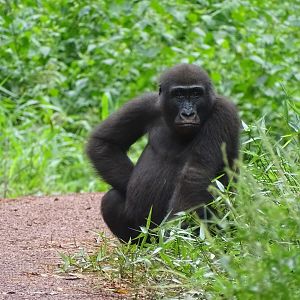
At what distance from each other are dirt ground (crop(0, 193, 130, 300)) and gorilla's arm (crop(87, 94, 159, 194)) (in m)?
0.46

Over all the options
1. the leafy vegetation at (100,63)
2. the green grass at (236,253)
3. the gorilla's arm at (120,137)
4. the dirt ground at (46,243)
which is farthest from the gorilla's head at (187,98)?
the leafy vegetation at (100,63)

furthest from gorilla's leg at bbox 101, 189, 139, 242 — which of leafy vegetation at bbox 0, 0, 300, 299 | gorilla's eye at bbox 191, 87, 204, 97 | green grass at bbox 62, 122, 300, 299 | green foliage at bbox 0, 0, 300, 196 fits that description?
green foliage at bbox 0, 0, 300, 196

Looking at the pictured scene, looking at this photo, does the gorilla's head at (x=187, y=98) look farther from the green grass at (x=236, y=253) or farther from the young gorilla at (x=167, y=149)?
the green grass at (x=236, y=253)

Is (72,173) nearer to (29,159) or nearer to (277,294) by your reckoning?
(29,159)

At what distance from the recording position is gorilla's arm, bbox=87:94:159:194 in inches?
255

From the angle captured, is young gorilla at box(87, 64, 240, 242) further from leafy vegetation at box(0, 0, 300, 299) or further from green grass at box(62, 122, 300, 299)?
leafy vegetation at box(0, 0, 300, 299)

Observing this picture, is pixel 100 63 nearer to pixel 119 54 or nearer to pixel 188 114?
pixel 119 54

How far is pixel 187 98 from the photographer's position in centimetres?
616

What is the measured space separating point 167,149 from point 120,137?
1.37 ft

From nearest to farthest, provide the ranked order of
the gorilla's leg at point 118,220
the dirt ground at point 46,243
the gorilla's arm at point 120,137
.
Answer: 1. the dirt ground at point 46,243
2. the gorilla's leg at point 118,220
3. the gorilla's arm at point 120,137

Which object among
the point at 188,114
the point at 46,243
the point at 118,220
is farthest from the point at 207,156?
the point at 46,243

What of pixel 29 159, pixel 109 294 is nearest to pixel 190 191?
pixel 109 294

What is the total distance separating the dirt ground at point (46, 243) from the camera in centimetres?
470

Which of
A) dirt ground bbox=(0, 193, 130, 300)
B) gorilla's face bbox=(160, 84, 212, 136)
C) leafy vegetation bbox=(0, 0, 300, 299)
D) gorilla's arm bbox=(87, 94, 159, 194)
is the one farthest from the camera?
leafy vegetation bbox=(0, 0, 300, 299)
